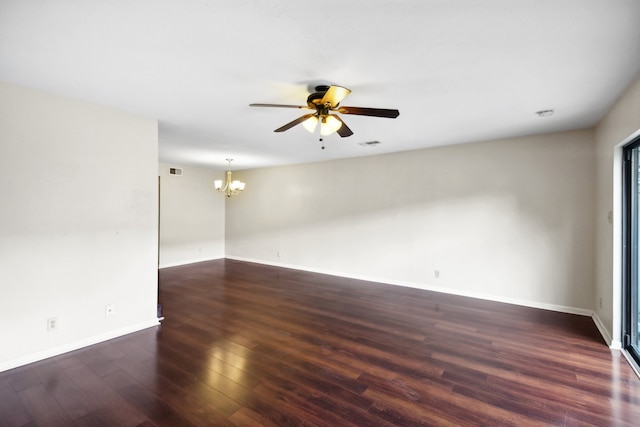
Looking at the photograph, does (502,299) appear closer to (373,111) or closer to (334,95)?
(373,111)

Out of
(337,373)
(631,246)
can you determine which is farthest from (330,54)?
(631,246)

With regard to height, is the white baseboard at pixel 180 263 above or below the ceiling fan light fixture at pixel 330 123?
below

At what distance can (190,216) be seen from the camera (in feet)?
22.8

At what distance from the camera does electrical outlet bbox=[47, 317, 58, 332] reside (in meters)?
2.53

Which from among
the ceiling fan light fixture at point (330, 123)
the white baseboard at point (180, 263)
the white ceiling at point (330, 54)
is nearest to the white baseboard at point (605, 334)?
the white ceiling at point (330, 54)

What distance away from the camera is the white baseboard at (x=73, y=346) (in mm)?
A: 2350

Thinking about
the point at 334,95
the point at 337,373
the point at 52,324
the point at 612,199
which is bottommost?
the point at 337,373

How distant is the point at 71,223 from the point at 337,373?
2.85m

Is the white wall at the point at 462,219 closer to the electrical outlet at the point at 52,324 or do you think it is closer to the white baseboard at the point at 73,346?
the white baseboard at the point at 73,346

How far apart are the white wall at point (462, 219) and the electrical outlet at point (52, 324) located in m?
4.23

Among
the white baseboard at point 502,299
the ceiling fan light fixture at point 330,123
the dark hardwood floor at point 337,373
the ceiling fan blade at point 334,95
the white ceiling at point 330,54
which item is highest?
the white ceiling at point 330,54

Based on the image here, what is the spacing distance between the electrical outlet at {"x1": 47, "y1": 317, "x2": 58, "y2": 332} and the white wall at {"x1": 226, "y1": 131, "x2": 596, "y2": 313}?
423 cm

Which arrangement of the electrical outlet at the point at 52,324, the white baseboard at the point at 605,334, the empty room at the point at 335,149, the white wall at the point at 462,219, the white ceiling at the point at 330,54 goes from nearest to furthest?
1. the white ceiling at the point at 330,54
2. the empty room at the point at 335,149
3. the electrical outlet at the point at 52,324
4. the white baseboard at the point at 605,334
5. the white wall at the point at 462,219

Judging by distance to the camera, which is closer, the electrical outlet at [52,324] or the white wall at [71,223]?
the white wall at [71,223]
